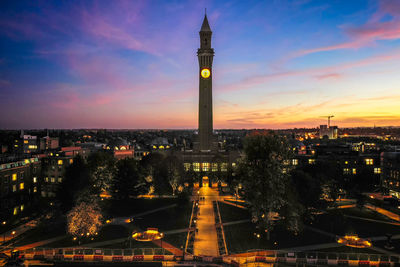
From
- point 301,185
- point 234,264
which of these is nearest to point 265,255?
point 234,264

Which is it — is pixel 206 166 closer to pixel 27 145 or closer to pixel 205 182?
pixel 205 182

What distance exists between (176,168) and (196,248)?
3629 centimetres

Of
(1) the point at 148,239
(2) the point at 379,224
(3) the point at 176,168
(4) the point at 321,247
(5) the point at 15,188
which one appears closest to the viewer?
(4) the point at 321,247

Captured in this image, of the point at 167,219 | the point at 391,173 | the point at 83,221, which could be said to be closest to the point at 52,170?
the point at 83,221

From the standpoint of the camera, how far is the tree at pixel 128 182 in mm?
69500

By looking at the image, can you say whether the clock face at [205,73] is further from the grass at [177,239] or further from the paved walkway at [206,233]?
the grass at [177,239]

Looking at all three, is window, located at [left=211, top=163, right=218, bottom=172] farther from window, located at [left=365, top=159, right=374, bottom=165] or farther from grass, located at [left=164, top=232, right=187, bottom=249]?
grass, located at [left=164, top=232, right=187, bottom=249]

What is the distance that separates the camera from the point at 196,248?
41.4 metres

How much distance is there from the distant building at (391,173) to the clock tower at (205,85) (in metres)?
55.9

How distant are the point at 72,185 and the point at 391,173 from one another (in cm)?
8119

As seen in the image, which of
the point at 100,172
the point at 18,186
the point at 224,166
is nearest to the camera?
the point at 18,186

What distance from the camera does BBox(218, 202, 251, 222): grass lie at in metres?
55.6

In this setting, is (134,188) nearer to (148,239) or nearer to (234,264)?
(148,239)

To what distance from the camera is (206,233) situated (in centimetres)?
4750
